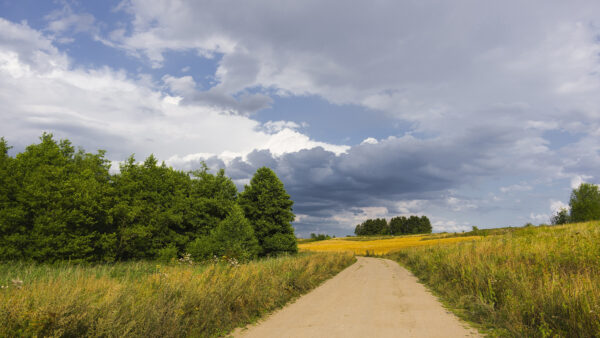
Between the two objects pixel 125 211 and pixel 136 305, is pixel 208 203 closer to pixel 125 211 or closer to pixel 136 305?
pixel 125 211

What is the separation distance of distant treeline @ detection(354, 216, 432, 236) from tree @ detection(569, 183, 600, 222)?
239ft

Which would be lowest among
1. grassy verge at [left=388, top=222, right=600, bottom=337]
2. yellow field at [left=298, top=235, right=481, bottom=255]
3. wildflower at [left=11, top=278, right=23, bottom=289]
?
yellow field at [left=298, top=235, right=481, bottom=255]

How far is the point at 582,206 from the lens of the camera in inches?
3351

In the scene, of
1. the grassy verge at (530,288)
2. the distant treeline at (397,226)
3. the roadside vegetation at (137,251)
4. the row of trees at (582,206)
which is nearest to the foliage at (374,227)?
the distant treeline at (397,226)

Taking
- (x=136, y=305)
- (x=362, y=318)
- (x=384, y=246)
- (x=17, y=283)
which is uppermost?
(x=17, y=283)

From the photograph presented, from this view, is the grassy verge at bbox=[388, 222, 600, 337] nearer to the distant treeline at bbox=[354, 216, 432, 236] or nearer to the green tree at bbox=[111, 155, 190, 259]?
the green tree at bbox=[111, 155, 190, 259]

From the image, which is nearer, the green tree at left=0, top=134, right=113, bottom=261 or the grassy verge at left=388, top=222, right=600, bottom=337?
the grassy verge at left=388, top=222, right=600, bottom=337

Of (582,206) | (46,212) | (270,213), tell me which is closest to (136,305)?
(270,213)

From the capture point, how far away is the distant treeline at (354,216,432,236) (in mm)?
166637

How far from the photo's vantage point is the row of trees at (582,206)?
→ 3233 inches

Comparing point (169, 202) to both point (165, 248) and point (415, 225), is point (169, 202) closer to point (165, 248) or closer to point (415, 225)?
point (165, 248)

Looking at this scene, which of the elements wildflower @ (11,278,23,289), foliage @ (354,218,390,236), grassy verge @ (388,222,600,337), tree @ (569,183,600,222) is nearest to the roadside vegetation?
wildflower @ (11,278,23,289)

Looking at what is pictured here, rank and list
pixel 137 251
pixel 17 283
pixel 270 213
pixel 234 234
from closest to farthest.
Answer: pixel 17 283
pixel 234 234
pixel 270 213
pixel 137 251

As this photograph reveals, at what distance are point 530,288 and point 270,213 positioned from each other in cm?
3215
